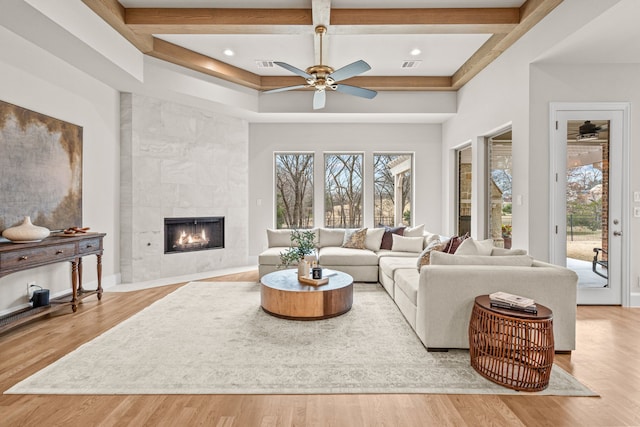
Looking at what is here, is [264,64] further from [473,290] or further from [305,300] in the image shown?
[473,290]

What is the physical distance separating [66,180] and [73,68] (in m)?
1.41

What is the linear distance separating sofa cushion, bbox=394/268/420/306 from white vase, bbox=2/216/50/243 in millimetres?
3661

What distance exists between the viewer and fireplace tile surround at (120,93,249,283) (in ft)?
16.2

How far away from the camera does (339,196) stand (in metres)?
6.78

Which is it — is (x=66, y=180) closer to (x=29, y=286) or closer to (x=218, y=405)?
(x=29, y=286)

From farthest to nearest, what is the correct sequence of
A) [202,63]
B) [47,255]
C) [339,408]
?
[202,63] < [47,255] < [339,408]

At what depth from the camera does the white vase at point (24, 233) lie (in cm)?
299

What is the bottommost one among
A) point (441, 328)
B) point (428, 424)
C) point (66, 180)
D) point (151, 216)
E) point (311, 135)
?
point (428, 424)

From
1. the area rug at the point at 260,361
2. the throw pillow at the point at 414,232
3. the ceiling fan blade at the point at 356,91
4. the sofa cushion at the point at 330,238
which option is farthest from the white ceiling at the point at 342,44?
the area rug at the point at 260,361

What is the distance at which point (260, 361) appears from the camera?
246 centimetres

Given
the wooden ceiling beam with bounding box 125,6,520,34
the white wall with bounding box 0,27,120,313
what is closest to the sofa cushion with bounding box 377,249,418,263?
the wooden ceiling beam with bounding box 125,6,520,34

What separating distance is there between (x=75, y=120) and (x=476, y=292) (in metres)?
5.01

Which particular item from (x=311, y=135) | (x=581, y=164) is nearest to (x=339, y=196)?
(x=311, y=135)

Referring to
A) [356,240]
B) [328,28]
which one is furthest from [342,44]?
[356,240]
